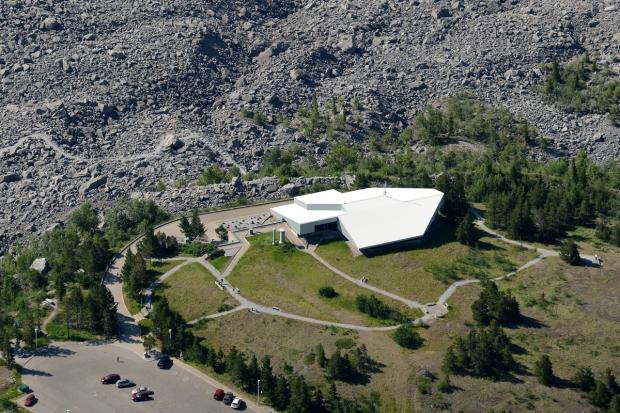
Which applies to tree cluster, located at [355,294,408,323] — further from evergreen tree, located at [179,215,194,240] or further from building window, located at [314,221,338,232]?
evergreen tree, located at [179,215,194,240]

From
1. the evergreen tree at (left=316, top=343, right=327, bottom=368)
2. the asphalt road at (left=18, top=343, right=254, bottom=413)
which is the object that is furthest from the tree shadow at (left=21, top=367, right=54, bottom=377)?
the evergreen tree at (left=316, top=343, right=327, bottom=368)

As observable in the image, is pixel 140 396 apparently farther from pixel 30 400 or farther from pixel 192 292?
pixel 192 292

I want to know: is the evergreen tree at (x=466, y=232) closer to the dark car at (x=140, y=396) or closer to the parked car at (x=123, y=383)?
the dark car at (x=140, y=396)

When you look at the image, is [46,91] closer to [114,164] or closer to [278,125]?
[114,164]

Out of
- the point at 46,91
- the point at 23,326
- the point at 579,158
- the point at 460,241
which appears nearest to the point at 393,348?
the point at 460,241

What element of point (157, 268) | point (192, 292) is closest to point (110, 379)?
point (192, 292)
